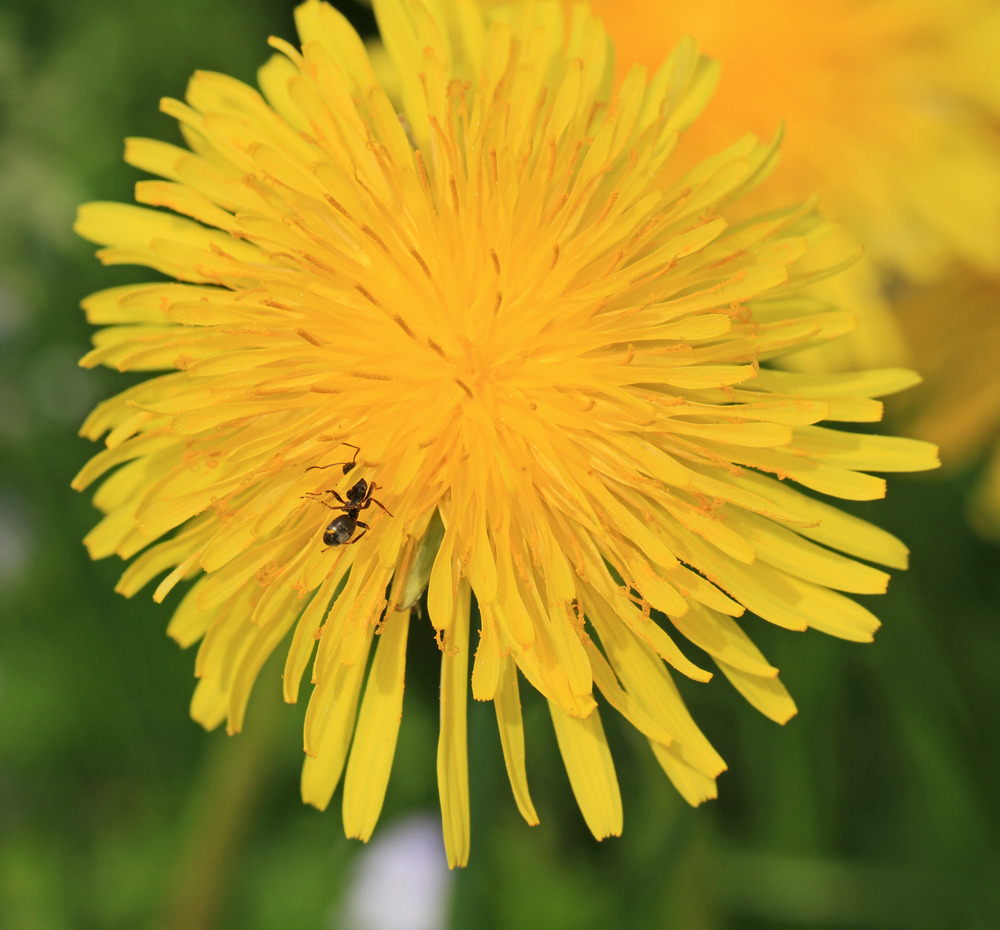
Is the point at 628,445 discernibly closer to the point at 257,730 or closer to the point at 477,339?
the point at 477,339

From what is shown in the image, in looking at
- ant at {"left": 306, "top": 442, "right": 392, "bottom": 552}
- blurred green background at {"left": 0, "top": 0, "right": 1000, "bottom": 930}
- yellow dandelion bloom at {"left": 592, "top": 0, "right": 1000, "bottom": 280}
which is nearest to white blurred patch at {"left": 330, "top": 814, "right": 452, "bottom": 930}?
blurred green background at {"left": 0, "top": 0, "right": 1000, "bottom": 930}

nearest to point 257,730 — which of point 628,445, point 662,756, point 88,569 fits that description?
point 88,569

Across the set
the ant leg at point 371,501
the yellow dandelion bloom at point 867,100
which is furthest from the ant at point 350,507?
the yellow dandelion bloom at point 867,100

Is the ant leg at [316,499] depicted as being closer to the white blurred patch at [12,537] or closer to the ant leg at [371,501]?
the ant leg at [371,501]

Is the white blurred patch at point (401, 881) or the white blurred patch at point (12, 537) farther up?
the white blurred patch at point (12, 537)

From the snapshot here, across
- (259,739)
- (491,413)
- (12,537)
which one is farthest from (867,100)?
(12,537)

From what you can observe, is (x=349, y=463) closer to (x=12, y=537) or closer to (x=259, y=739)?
(x=259, y=739)

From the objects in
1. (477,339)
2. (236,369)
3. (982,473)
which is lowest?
(982,473)
